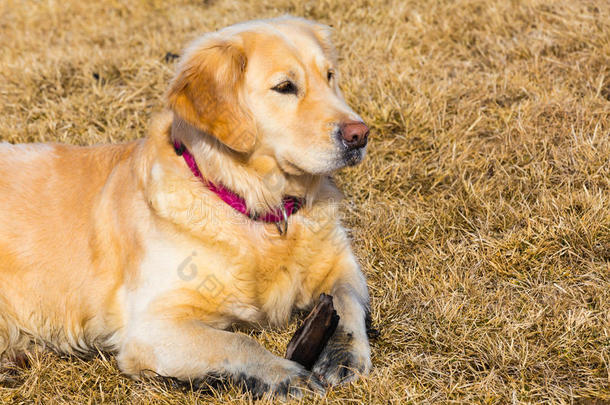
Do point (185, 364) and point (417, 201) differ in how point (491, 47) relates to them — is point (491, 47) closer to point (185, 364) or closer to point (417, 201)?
point (417, 201)

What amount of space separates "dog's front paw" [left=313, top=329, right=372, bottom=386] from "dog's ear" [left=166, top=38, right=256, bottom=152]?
87 centimetres

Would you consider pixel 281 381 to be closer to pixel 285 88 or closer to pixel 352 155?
pixel 352 155

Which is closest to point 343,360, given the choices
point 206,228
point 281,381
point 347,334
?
point 347,334

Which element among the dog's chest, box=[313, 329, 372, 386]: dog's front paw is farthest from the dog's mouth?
box=[313, 329, 372, 386]: dog's front paw

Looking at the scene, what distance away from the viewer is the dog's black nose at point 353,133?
2678 mm

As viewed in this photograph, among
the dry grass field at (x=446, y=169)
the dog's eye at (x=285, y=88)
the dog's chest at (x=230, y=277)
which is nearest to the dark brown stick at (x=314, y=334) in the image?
the dry grass field at (x=446, y=169)

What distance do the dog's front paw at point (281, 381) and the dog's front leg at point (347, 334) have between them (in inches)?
3.2

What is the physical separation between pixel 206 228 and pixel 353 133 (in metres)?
0.74

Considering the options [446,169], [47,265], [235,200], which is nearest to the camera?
[235,200]

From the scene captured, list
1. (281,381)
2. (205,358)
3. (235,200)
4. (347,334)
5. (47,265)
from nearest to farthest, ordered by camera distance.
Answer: (281,381) → (205,358) → (347,334) → (235,200) → (47,265)

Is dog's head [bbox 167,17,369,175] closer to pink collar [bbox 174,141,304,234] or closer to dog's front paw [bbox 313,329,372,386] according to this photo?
pink collar [bbox 174,141,304,234]

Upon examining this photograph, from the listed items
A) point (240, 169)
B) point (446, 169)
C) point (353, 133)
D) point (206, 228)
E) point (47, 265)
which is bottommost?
point (446, 169)

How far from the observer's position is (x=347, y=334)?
2662mm

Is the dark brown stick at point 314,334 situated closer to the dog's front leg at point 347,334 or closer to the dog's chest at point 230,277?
the dog's front leg at point 347,334
